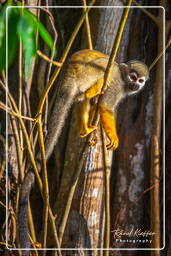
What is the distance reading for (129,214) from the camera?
119 inches

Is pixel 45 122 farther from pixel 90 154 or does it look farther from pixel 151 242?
pixel 151 242

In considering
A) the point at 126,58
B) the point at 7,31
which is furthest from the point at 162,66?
the point at 7,31

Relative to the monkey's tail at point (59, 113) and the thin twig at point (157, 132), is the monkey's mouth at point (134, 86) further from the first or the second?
the monkey's tail at point (59, 113)

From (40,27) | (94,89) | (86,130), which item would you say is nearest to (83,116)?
(86,130)

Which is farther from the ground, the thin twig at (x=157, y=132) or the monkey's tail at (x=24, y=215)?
the thin twig at (x=157, y=132)

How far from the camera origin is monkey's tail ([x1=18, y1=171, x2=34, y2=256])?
2.58 metres

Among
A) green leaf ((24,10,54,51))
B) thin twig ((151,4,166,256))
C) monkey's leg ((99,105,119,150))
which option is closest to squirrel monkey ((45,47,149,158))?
monkey's leg ((99,105,119,150))

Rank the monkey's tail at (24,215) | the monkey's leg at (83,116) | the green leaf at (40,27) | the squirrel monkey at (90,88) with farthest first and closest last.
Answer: the monkey's leg at (83,116) → the squirrel monkey at (90,88) → the monkey's tail at (24,215) → the green leaf at (40,27)

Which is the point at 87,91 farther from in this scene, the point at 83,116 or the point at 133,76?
the point at 133,76

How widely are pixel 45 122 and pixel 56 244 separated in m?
0.81

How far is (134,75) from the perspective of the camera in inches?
116

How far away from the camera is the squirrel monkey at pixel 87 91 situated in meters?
2.66

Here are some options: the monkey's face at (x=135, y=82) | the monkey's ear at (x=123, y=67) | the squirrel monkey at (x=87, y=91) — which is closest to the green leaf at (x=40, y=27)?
the squirrel monkey at (x=87, y=91)

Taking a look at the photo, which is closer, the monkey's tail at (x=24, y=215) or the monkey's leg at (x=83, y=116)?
the monkey's tail at (x=24, y=215)
